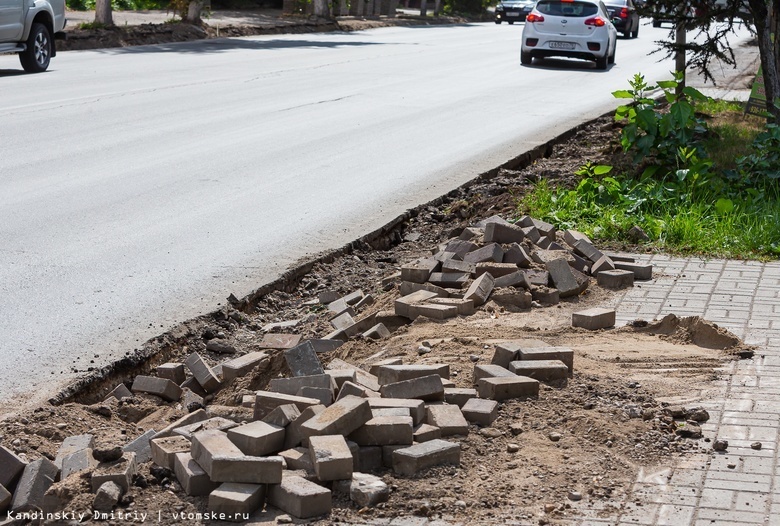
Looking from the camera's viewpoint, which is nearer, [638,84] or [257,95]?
[638,84]

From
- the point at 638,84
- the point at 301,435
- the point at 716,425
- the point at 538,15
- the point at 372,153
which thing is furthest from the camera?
the point at 538,15

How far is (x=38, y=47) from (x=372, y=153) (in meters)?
10.1

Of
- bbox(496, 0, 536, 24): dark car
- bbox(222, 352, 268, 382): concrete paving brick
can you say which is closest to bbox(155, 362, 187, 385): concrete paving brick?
bbox(222, 352, 268, 382): concrete paving brick

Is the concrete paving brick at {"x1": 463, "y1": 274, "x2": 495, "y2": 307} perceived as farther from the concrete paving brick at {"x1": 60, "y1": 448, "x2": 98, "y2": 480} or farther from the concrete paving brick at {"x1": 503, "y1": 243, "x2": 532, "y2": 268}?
the concrete paving brick at {"x1": 60, "y1": 448, "x2": 98, "y2": 480}

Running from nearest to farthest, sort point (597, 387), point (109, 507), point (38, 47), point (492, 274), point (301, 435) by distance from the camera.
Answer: point (109, 507)
point (301, 435)
point (597, 387)
point (492, 274)
point (38, 47)

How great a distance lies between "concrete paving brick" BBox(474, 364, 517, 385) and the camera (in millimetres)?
4543

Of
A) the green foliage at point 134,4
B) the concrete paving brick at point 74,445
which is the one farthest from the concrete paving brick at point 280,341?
the green foliage at point 134,4

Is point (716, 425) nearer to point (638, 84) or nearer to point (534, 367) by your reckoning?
point (534, 367)

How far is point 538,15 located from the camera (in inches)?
962

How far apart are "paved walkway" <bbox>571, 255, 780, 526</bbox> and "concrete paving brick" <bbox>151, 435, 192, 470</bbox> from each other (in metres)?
1.49

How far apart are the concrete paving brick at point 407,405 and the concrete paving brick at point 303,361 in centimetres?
68

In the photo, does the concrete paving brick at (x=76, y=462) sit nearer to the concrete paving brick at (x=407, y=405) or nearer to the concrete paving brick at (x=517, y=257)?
the concrete paving brick at (x=407, y=405)

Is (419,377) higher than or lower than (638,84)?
lower

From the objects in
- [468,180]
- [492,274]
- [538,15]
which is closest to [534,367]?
[492,274]
